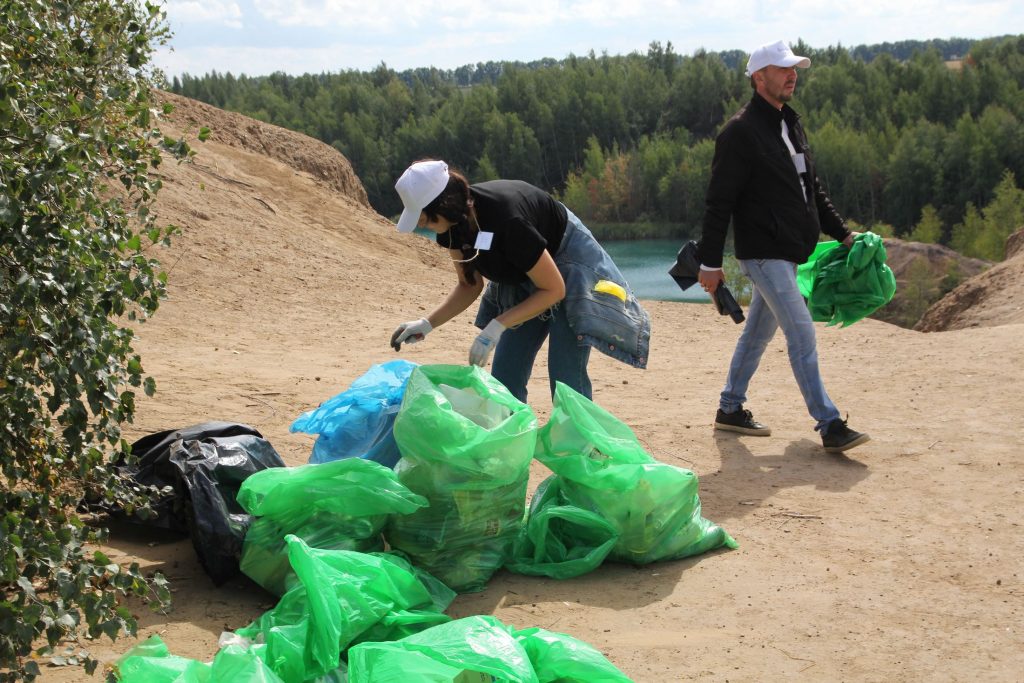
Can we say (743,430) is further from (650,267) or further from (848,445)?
(650,267)

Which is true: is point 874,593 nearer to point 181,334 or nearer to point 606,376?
point 606,376

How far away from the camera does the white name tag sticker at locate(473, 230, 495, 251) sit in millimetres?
3479

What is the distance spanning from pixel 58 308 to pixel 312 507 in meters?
1.33

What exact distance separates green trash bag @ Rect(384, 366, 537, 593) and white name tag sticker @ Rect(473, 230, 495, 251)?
424mm

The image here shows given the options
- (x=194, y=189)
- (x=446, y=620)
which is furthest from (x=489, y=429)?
(x=194, y=189)

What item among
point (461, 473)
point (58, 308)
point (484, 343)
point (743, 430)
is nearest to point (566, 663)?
point (461, 473)

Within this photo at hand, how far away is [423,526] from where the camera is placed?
3252mm

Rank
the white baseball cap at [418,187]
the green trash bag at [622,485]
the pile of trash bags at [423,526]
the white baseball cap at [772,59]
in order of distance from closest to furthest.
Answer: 1. the pile of trash bags at [423,526]
2. the white baseball cap at [418,187]
3. the green trash bag at [622,485]
4. the white baseball cap at [772,59]

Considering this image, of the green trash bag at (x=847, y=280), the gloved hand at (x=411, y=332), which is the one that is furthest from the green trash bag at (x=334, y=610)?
the green trash bag at (x=847, y=280)

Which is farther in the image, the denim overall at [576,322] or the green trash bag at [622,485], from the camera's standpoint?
the denim overall at [576,322]

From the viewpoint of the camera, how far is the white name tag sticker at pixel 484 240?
3.48 m

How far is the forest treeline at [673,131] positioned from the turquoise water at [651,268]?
4.26 metres

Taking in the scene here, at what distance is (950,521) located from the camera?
399cm

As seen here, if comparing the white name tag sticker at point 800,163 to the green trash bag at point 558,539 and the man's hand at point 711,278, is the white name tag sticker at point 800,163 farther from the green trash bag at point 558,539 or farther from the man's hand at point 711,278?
the green trash bag at point 558,539
